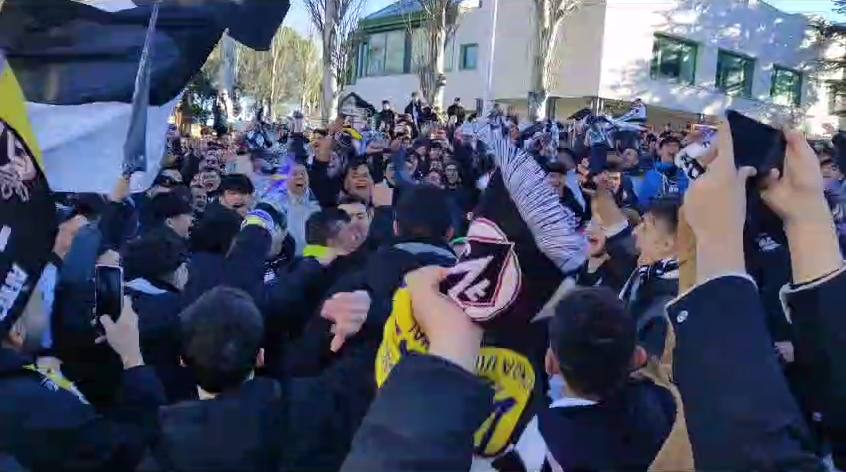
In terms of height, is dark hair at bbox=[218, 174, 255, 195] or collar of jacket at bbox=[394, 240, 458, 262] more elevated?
collar of jacket at bbox=[394, 240, 458, 262]

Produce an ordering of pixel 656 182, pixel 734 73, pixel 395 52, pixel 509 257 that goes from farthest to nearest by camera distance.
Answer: pixel 395 52
pixel 734 73
pixel 656 182
pixel 509 257

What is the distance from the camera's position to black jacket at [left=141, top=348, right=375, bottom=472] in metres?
2.35

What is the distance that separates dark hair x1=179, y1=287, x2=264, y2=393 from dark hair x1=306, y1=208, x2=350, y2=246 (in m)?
1.72

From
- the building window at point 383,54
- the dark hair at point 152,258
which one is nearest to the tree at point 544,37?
the building window at point 383,54

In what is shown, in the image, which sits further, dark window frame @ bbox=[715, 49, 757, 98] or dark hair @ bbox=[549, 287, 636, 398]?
dark window frame @ bbox=[715, 49, 757, 98]

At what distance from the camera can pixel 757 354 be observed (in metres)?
1.29

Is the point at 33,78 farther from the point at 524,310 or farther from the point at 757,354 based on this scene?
the point at 757,354

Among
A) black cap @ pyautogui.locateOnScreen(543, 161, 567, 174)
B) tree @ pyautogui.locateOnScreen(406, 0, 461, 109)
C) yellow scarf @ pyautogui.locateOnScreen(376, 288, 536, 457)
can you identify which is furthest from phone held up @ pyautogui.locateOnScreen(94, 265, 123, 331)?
tree @ pyautogui.locateOnScreen(406, 0, 461, 109)

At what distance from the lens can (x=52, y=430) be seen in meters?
2.53

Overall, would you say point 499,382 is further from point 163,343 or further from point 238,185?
point 238,185

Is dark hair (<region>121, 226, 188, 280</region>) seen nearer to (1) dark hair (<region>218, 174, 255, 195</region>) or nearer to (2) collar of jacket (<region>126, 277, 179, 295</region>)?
(2) collar of jacket (<region>126, 277, 179, 295</region>)

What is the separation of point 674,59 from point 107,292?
33.8 m

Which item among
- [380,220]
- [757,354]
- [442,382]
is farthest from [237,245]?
[757,354]

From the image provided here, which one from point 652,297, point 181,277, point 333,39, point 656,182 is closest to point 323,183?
point 656,182
